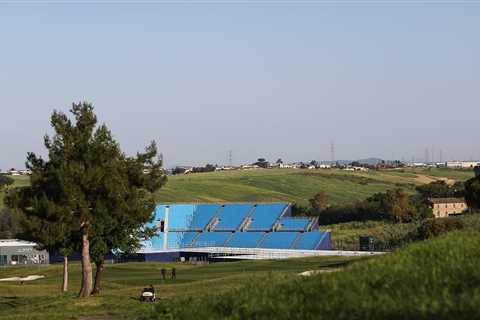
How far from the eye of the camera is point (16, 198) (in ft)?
179

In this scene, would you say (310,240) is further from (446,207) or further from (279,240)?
(446,207)

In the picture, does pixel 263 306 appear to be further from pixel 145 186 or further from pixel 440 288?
pixel 145 186

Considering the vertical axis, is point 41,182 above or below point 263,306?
above

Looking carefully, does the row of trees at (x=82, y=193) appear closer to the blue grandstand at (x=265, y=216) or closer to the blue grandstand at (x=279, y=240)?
the blue grandstand at (x=279, y=240)

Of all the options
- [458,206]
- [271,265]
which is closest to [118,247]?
[271,265]

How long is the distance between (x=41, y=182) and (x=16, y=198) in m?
1.93

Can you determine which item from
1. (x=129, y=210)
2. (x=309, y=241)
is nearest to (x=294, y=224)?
(x=309, y=241)

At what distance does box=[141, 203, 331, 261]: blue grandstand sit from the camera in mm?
132750

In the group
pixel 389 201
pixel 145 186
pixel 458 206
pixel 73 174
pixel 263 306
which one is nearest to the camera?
pixel 263 306

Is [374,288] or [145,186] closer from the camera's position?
[374,288]

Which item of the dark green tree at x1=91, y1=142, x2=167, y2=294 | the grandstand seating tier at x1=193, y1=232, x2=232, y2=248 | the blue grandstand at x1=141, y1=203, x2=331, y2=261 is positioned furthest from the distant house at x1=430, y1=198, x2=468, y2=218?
the dark green tree at x1=91, y1=142, x2=167, y2=294

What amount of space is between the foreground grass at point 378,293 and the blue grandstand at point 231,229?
99715 millimetres

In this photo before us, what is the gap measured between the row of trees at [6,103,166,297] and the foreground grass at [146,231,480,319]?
80.7ft

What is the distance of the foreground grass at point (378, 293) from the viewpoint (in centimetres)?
2050
